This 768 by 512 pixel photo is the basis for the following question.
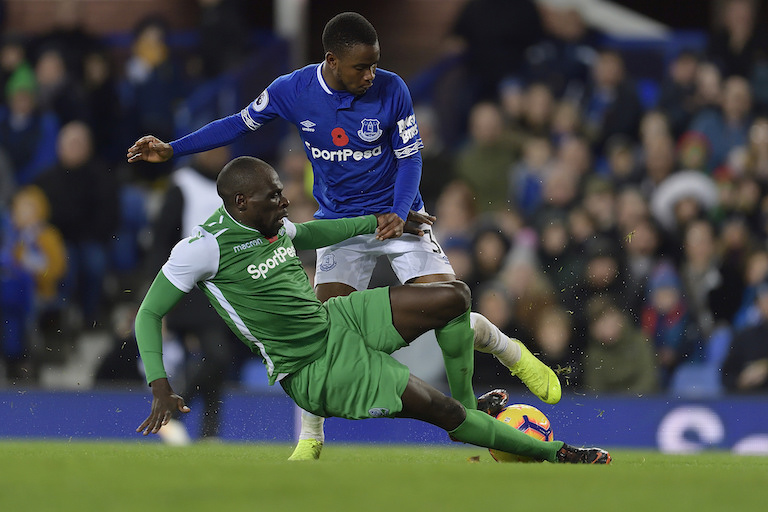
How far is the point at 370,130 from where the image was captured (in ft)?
20.9

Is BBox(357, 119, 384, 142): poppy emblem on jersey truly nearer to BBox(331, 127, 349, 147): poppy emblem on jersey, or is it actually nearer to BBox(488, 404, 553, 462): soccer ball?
BBox(331, 127, 349, 147): poppy emblem on jersey

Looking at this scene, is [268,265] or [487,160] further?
[487,160]

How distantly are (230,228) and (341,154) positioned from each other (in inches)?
44.4

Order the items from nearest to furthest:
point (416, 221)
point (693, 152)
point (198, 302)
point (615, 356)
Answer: point (416, 221)
point (198, 302)
point (615, 356)
point (693, 152)

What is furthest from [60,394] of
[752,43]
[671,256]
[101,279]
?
[752,43]

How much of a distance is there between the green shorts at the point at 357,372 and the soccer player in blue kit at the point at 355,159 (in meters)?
0.51

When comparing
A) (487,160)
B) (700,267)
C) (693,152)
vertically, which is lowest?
(700,267)

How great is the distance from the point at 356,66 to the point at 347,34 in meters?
0.17

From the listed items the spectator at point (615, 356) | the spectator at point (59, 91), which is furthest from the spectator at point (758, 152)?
the spectator at point (59, 91)

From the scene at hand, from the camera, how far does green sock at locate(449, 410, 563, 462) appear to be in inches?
221

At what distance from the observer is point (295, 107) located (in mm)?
6477

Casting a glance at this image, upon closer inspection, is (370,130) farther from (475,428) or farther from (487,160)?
(487,160)

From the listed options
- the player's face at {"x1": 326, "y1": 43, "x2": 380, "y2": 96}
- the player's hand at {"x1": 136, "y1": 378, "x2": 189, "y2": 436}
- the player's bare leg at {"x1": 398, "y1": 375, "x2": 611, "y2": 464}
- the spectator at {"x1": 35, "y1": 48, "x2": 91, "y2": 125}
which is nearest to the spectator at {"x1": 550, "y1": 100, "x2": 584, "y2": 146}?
the spectator at {"x1": 35, "y1": 48, "x2": 91, "y2": 125}

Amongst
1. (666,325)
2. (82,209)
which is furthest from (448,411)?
(82,209)
